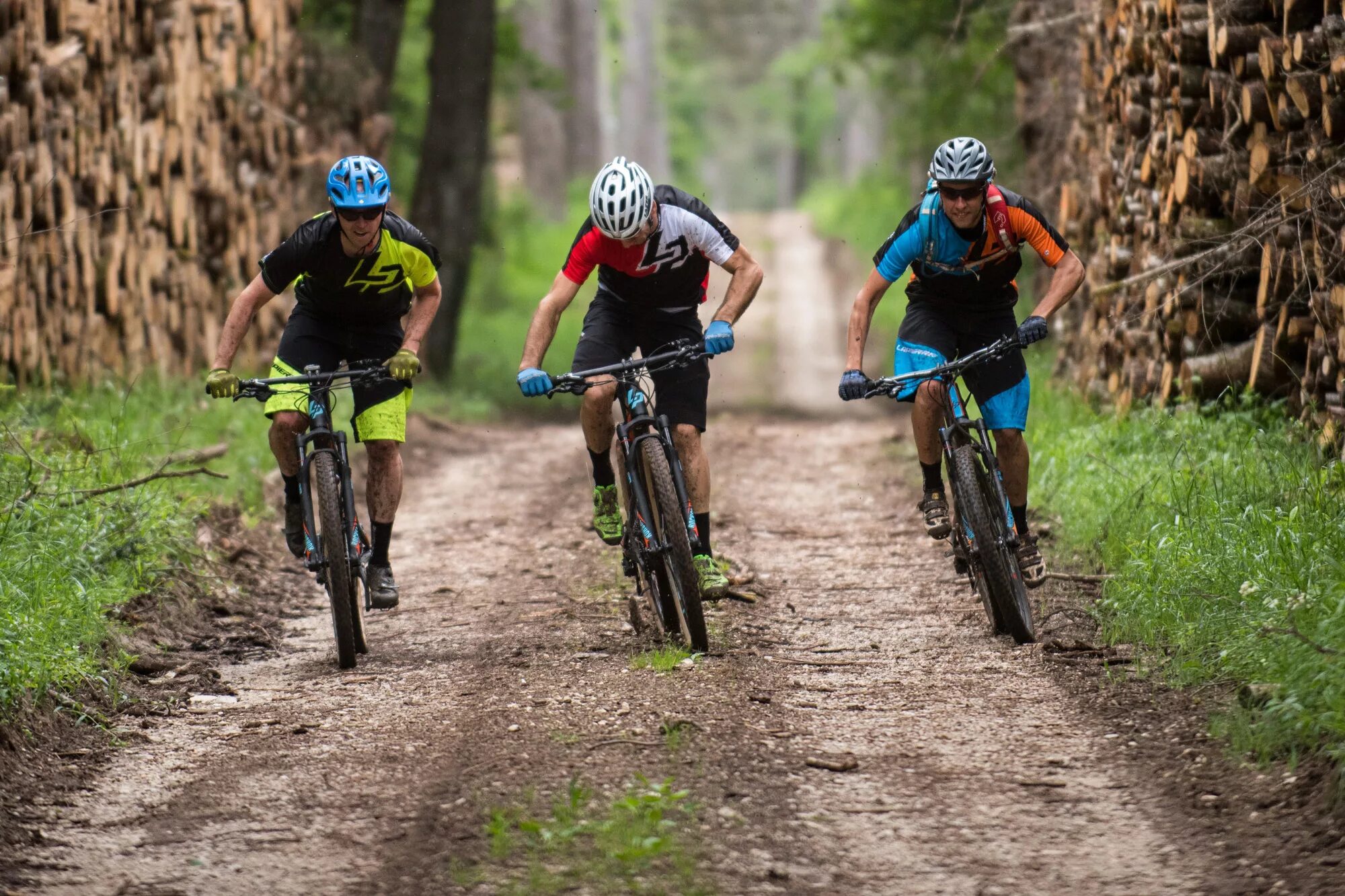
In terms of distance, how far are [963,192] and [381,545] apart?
3221 mm

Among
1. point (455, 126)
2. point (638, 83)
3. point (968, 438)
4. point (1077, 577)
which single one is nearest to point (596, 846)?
point (968, 438)

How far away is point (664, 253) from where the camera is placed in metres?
7.28

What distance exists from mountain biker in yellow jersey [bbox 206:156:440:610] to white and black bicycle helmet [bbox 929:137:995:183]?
2425 mm

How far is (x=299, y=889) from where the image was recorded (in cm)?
426

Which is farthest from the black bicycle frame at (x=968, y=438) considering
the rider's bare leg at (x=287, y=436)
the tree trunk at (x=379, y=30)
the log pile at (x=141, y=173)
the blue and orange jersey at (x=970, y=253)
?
the tree trunk at (x=379, y=30)

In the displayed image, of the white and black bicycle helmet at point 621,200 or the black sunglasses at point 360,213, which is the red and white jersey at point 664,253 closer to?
the white and black bicycle helmet at point 621,200

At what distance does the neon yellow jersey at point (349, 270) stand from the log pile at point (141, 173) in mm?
2257

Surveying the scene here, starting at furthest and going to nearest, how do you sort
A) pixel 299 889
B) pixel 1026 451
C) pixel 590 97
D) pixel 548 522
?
pixel 590 97 → pixel 548 522 → pixel 1026 451 → pixel 299 889

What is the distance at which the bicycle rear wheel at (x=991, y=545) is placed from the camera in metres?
6.62

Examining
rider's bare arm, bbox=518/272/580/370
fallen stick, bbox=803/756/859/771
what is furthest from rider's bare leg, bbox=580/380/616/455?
fallen stick, bbox=803/756/859/771

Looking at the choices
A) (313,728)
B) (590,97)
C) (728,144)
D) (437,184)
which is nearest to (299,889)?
(313,728)

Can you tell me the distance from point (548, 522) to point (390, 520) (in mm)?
2832

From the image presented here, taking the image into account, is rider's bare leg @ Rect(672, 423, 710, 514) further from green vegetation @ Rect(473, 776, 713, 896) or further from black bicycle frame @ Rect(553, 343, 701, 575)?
green vegetation @ Rect(473, 776, 713, 896)

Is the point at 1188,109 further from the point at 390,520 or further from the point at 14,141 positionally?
the point at 14,141
